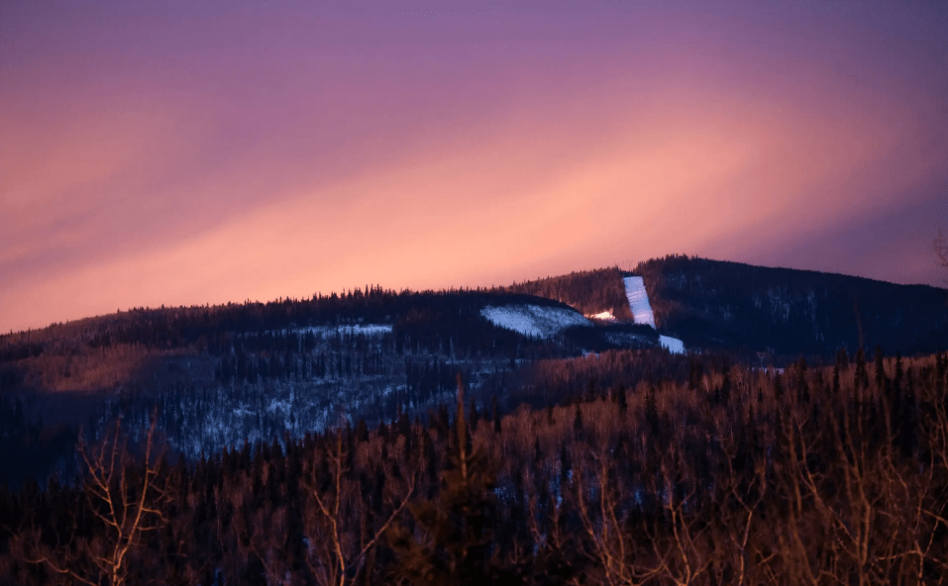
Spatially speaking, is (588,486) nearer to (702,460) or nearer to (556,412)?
(702,460)

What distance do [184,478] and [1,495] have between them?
27.8m

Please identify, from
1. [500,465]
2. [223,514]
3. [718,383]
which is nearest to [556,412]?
[718,383]

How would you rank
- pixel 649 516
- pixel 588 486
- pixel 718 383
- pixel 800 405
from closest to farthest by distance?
pixel 649 516 → pixel 588 486 → pixel 800 405 → pixel 718 383

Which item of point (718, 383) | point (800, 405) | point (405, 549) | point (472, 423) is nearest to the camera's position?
point (405, 549)

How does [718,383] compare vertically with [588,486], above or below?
above

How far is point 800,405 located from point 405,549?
132 m

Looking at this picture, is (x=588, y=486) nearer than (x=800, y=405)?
Yes

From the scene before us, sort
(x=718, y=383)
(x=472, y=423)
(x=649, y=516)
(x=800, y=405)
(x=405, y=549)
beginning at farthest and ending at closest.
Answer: (x=718, y=383) → (x=472, y=423) → (x=800, y=405) → (x=649, y=516) → (x=405, y=549)

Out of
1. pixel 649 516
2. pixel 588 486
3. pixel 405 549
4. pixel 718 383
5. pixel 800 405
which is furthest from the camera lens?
pixel 718 383

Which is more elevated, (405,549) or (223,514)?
(405,549)

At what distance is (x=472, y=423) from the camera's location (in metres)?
168

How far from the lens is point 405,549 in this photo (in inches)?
939

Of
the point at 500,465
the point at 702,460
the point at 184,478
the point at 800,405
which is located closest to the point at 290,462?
the point at 184,478

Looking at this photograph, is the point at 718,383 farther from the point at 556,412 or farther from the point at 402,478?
the point at 402,478
